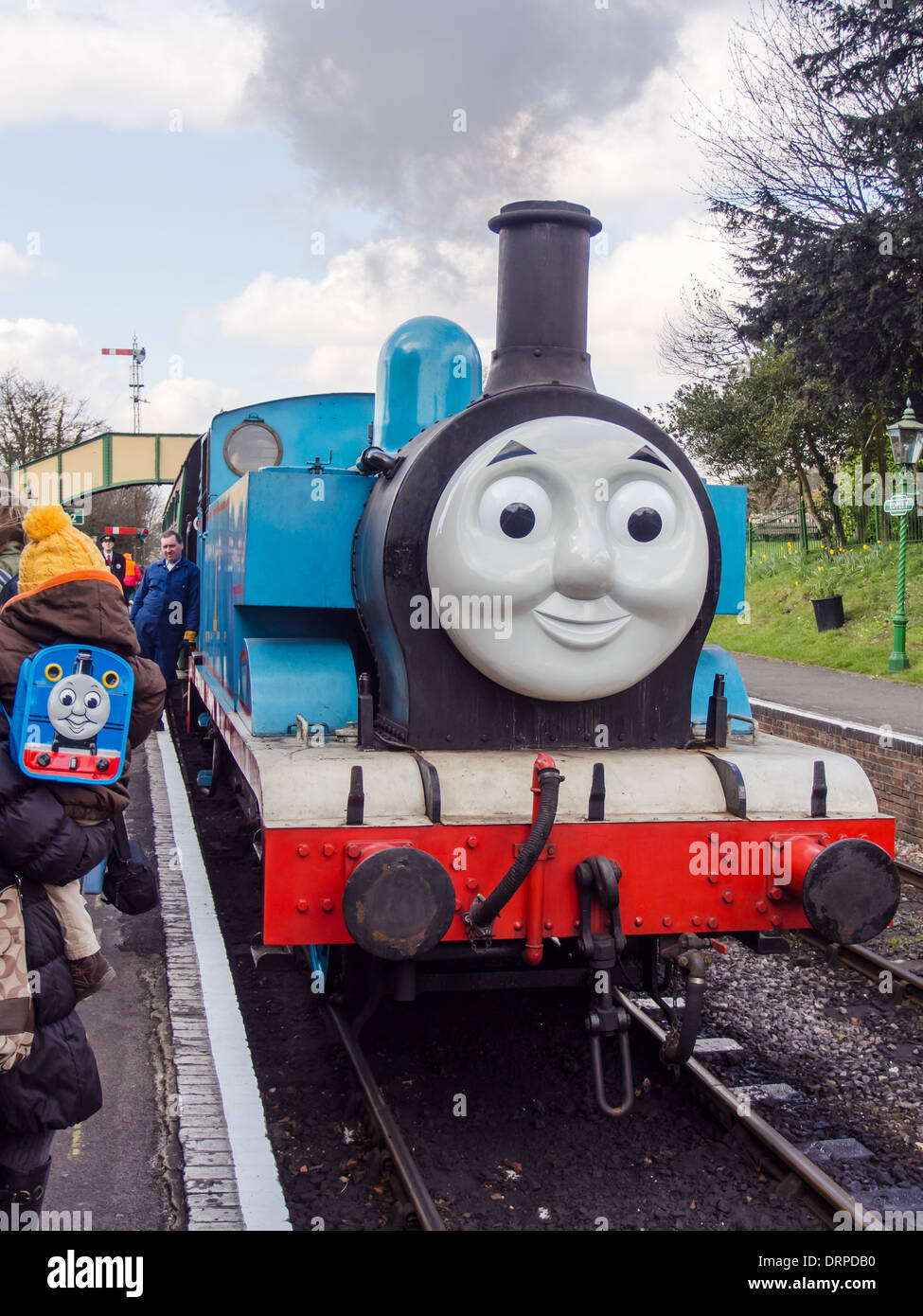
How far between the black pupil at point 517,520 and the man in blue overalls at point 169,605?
198 inches

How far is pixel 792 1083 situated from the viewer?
12.4 ft

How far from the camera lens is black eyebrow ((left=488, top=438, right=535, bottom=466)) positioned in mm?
3348

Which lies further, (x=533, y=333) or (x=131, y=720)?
(x=533, y=333)

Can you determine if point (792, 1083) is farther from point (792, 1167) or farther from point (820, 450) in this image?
point (820, 450)

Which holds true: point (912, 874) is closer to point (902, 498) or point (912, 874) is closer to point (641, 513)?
point (641, 513)

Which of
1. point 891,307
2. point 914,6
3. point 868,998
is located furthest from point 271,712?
point 914,6

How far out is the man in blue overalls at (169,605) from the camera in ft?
26.0

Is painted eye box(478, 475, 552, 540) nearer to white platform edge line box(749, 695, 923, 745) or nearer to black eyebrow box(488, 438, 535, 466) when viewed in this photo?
black eyebrow box(488, 438, 535, 466)

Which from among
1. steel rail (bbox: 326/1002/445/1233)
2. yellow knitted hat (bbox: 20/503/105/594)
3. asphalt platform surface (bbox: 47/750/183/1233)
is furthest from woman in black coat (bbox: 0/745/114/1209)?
steel rail (bbox: 326/1002/445/1233)

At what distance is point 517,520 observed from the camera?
11.1 feet

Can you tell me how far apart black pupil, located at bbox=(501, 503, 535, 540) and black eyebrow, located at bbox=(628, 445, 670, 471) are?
0.39 m

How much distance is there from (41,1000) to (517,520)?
6.27ft

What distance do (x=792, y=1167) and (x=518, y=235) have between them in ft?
10.2

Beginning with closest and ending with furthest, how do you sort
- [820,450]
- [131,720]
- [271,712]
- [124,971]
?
[131,720], [271,712], [124,971], [820,450]
